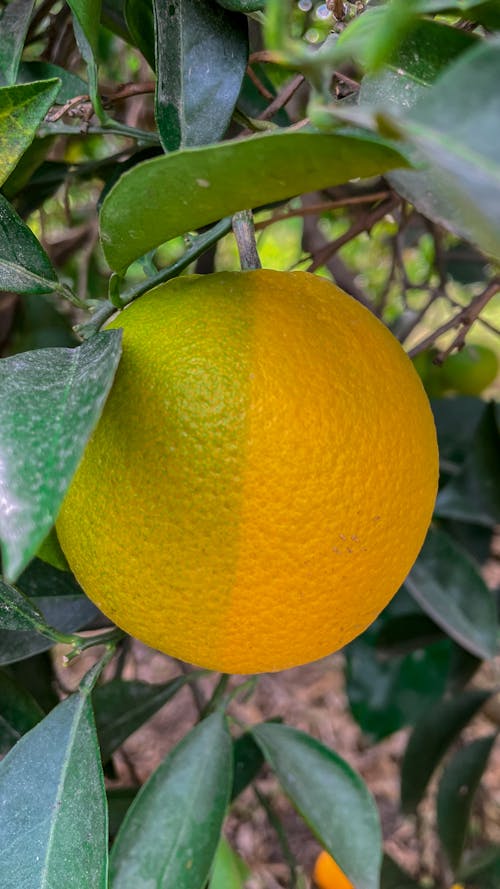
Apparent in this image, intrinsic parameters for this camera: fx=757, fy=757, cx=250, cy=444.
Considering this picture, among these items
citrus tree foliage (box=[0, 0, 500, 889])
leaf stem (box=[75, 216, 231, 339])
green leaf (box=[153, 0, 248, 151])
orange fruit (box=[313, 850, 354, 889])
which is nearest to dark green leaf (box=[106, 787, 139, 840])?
citrus tree foliage (box=[0, 0, 500, 889])

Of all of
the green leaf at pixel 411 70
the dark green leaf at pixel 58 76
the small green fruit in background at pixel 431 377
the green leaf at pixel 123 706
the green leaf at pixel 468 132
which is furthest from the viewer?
the small green fruit in background at pixel 431 377

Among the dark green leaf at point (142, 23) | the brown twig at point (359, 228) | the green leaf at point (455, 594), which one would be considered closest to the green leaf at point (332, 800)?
the green leaf at point (455, 594)

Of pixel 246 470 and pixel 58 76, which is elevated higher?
pixel 58 76

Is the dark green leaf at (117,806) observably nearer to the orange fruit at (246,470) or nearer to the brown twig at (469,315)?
the orange fruit at (246,470)

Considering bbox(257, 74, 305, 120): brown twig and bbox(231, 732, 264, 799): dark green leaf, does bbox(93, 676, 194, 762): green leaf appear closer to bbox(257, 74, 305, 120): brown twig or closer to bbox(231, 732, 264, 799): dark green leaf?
bbox(231, 732, 264, 799): dark green leaf

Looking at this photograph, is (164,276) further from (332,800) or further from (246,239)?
(332,800)

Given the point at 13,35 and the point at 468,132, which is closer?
the point at 468,132

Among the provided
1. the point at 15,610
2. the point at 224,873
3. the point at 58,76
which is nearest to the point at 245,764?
the point at 224,873
